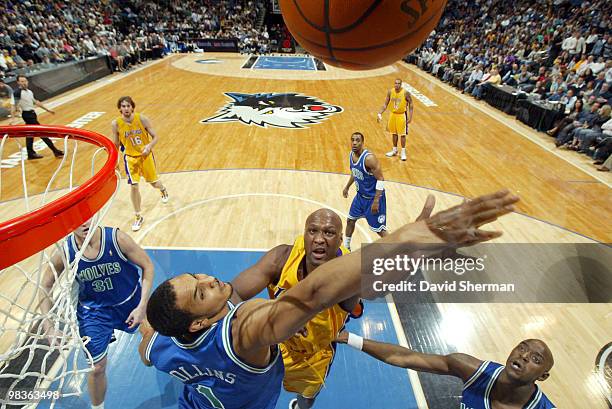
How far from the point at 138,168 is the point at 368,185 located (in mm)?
3228

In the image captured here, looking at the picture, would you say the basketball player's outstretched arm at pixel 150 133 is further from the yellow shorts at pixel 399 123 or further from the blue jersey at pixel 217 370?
the yellow shorts at pixel 399 123

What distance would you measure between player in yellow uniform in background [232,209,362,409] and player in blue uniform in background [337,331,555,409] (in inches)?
18.6

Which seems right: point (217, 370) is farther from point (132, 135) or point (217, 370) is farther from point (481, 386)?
point (132, 135)

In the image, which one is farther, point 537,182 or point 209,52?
point 209,52

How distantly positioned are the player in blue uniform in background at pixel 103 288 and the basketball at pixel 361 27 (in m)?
1.90

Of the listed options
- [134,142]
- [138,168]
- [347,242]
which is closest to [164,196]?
[138,168]

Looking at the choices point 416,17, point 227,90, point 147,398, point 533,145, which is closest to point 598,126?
point 533,145

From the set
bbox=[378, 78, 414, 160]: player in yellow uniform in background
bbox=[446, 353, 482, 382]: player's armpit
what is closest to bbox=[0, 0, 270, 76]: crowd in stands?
bbox=[378, 78, 414, 160]: player in yellow uniform in background

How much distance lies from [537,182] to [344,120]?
16.5ft

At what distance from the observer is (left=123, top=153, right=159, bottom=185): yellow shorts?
17.2 feet

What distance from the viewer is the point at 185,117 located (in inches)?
405

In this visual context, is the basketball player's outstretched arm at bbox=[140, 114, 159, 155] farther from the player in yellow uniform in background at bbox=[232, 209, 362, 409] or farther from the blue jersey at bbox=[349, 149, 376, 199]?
the player in yellow uniform in background at bbox=[232, 209, 362, 409]

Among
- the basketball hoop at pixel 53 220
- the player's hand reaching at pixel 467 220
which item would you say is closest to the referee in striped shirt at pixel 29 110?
the basketball hoop at pixel 53 220

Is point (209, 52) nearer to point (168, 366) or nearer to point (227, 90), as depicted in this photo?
point (227, 90)
